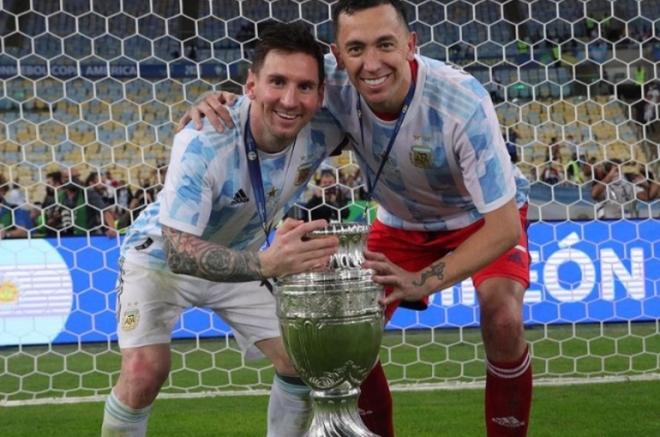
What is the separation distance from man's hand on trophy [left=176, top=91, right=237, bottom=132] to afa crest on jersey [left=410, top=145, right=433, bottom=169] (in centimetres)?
49

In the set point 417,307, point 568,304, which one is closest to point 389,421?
point 417,307

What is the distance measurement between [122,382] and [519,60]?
18.1ft

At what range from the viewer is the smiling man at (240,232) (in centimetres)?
263

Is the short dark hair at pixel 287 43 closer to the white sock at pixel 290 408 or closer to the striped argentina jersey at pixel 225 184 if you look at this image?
the striped argentina jersey at pixel 225 184

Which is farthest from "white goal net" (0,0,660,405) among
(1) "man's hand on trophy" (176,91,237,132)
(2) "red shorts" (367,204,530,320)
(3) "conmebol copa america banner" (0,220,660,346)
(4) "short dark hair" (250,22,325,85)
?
(4) "short dark hair" (250,22,325,85)

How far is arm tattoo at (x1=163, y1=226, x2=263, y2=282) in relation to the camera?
2.54 m

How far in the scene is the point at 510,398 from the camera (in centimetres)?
325

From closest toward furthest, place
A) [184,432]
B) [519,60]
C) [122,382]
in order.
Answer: [122,382] < [184,432] < [519,60]

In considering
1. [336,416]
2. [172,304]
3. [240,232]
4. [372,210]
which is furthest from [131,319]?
[372,210]

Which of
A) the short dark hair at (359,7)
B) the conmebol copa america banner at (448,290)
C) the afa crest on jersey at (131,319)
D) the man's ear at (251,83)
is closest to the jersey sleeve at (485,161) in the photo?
the short dark hair at (359,7)

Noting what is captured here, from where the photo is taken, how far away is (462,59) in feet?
27.2

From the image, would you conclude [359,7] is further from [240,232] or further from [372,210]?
[372,210]

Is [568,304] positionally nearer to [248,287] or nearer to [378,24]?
[248,287]

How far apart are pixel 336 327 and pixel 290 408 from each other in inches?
43.9
